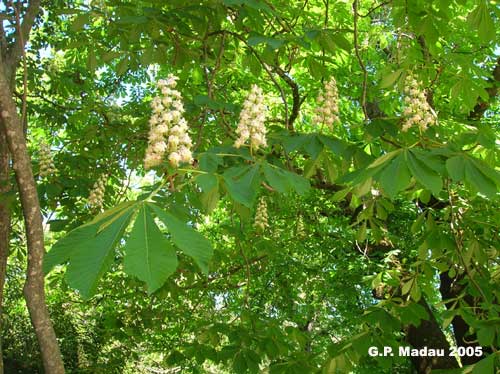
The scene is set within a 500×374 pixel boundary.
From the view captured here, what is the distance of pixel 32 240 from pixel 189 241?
1155 millimetres

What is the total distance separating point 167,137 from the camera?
1692 mm

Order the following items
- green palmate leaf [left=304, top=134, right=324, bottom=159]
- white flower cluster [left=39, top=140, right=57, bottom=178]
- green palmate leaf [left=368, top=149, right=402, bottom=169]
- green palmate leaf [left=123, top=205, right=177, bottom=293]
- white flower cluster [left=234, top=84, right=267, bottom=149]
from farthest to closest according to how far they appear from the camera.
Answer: white flower cluster [left=39, top=140, right=57, bottom=178] < green palmate leaf [left=304, top=134, right=324, bottom=159] < white flower cluster [left=234, top=84, right=267, bottom=149] < green palmate leaf [left=368, top=149, right=402, bottom=169] < green palmate leaf [left=123, top=205, right=177, bottom=293]

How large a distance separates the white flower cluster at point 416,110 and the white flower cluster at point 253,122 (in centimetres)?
80

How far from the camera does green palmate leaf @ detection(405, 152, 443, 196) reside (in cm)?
158

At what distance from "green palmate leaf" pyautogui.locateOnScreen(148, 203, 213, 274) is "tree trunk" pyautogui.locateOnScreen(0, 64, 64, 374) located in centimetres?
97

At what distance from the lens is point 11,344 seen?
851 centimetres

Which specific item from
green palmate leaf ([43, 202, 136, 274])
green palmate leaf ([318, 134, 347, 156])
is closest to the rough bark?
green palmate leaf ([43, 202, 136, 274])

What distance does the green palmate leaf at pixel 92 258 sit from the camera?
3.34 feet

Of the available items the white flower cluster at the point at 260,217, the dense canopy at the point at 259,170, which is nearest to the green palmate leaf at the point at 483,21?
the dense canopy at the point at 259,170

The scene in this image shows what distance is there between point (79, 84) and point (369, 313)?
3378 mm

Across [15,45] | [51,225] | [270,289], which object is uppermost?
[15,45]

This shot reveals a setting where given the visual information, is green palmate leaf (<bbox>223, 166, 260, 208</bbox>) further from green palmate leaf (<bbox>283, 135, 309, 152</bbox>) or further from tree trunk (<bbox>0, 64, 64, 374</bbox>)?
tree trunk (<bbox>0, 64, 64, 374</bbox>)

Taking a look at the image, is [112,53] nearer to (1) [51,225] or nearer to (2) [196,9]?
(2) [196,9]

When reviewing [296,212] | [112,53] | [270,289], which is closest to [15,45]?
[112,53]
